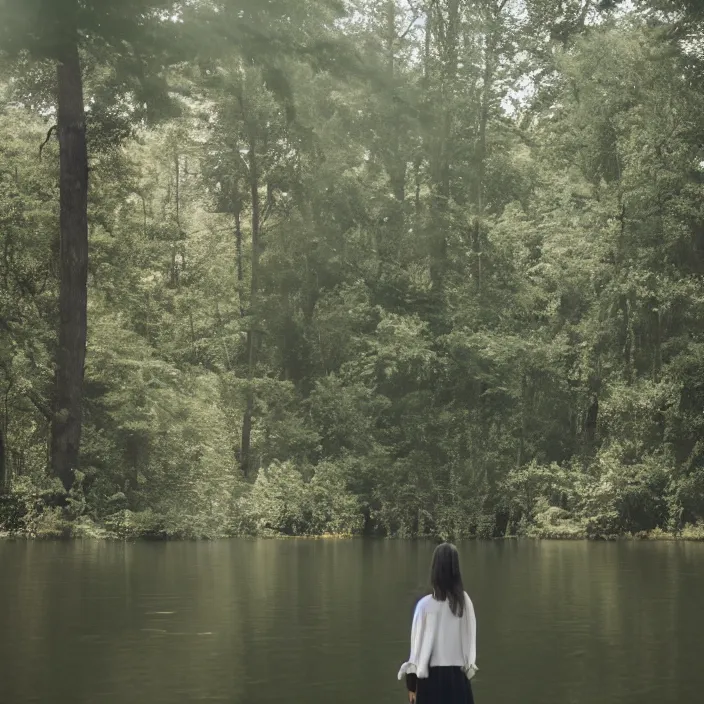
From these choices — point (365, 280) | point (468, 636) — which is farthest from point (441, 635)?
point (365, 280)

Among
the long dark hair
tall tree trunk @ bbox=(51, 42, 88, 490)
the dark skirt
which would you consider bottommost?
the dark skirt

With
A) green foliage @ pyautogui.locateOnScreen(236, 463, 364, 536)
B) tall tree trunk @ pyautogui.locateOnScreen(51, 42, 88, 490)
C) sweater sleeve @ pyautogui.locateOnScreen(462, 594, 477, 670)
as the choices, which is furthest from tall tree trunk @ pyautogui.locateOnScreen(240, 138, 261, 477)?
sweater sleeve @ pyautogui.locateOnScreen(462, 594, 477, 670)

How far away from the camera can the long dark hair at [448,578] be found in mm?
8078

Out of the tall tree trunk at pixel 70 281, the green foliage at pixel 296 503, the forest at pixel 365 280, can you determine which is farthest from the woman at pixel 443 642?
the green foliage at pixel 296 503

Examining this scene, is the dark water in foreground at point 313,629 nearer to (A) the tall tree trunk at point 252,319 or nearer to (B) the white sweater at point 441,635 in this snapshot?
(B) the white sweater at point 441,635

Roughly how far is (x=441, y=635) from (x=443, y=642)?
0.14ft

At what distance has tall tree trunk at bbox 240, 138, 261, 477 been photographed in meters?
48.7

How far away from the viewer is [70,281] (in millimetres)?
35594

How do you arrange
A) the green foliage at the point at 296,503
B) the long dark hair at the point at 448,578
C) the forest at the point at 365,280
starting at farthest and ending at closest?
the green foliage at the point at 296,503 → the forest at the point at 365,280 → the long dark hair at the point at 448,578

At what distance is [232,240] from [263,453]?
10.6 metres

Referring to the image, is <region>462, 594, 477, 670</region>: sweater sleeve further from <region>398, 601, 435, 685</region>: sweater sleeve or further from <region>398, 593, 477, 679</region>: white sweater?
<region>398, 601, 435, 685</region>: sweater sleeve

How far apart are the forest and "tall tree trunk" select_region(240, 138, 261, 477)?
14 centimetres

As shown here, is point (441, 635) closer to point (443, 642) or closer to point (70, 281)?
point (443, 642)

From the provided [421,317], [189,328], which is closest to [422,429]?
[421,317]
